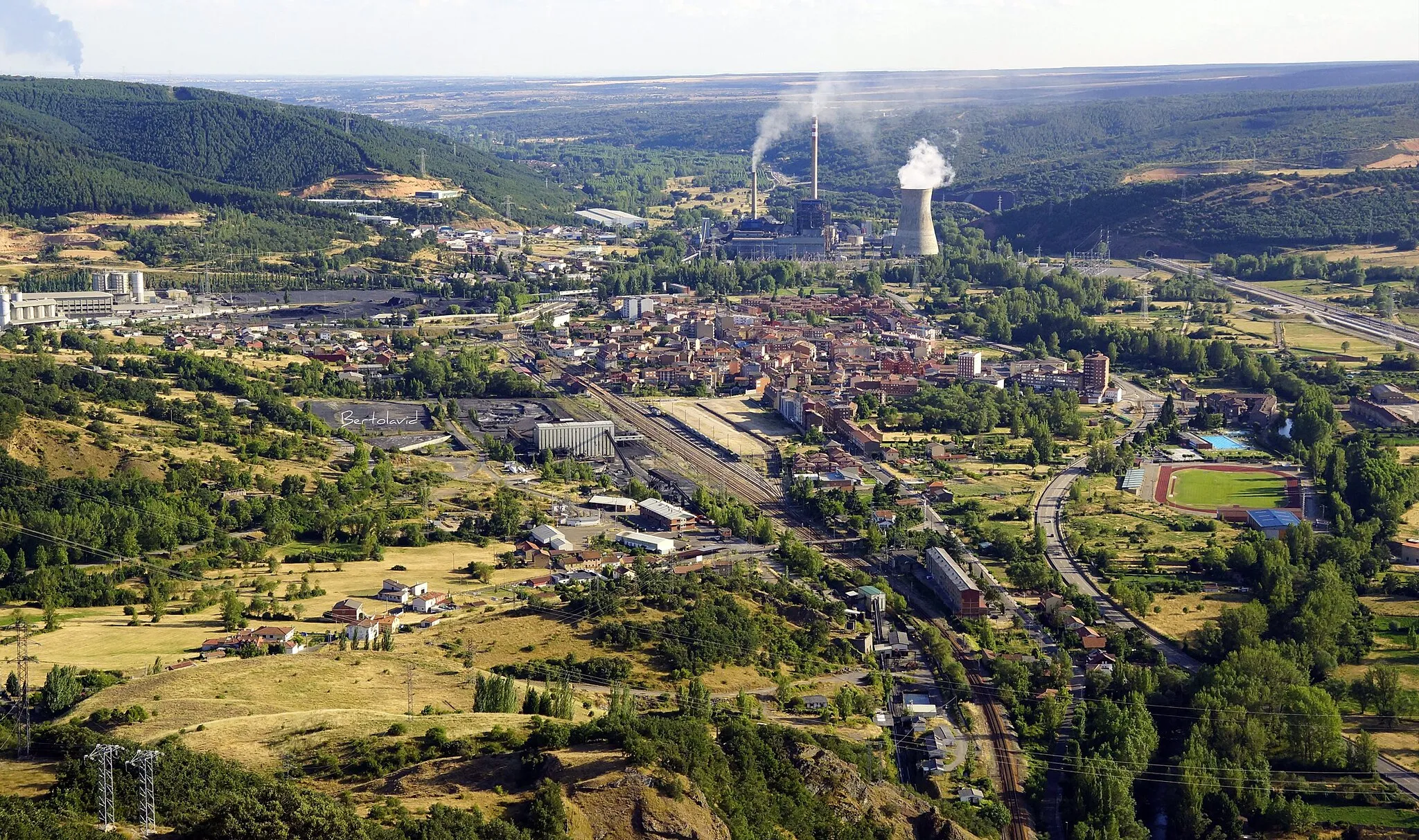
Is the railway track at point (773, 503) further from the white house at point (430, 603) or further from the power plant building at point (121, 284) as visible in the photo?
the power plant building at point (121, 284)

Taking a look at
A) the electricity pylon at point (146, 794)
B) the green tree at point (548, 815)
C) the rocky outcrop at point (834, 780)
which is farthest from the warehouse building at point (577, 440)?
the electricity pylon at point (146, 794)

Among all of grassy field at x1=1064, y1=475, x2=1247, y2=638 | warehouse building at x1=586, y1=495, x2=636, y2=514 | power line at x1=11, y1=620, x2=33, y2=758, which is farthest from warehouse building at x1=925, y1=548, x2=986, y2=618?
power line at x1=11, y1=620, x2=33, y2=758

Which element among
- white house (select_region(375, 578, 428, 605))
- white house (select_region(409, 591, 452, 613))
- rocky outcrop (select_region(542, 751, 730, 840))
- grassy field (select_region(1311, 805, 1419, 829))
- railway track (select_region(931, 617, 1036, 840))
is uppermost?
rocky outcrop (select_region(542, 751, 730, 840))

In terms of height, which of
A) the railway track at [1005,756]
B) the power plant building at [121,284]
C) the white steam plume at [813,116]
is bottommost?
the railway track at [1005,756]

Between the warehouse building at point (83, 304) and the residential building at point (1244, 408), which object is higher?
the warehouse building at point (83, 304)

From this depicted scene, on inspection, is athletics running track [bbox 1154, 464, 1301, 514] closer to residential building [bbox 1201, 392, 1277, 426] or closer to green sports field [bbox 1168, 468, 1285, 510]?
green sports field [bbox 1168, 468, 1285, 510]
